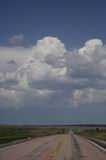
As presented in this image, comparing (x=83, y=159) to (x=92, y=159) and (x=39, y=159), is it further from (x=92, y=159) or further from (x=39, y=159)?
(x=39, y=159)

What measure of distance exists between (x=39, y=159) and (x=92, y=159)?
324 centimetres

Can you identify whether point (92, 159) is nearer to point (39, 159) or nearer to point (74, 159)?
point (74, 159)

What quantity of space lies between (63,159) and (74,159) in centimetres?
66

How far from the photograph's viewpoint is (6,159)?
25.5 m

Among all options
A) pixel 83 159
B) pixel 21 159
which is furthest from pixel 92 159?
pixel 21 159

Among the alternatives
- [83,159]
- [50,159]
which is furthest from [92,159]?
[50,159]

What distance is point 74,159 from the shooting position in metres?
26.0

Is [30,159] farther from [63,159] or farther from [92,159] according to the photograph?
[92,159]

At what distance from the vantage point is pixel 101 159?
26.1m

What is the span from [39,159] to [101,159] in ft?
12.2

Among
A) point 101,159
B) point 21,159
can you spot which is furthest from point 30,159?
point 101,159

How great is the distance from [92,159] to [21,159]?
4.28 m

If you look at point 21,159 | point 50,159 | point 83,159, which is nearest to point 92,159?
point 83,159

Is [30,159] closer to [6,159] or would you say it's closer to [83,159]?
[6,159]
